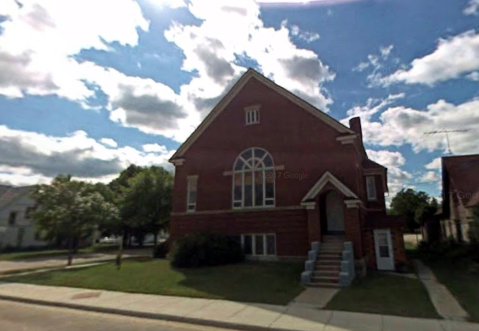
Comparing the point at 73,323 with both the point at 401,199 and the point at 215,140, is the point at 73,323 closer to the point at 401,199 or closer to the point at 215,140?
the point at 215,140

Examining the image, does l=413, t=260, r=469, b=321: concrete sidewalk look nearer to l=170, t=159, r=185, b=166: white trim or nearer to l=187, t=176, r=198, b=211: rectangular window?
l=187, t=176, r=198, b=211: rectangular window

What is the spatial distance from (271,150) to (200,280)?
9.14 meters

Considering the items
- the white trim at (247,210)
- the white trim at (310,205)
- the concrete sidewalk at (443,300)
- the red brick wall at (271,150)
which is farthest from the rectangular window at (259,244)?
the concrete sidewalk at (443,300)

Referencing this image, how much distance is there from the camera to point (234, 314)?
8.88 metres

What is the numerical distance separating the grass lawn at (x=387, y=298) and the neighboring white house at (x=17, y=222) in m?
38.7

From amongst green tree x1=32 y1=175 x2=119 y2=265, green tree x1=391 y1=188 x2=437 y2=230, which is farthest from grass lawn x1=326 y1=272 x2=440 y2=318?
green tree x1=391 y1=188 x2=437 y2=230

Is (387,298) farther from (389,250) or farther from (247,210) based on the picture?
(247,210)

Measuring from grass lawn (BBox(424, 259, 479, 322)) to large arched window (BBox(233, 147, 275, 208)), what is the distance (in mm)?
9463

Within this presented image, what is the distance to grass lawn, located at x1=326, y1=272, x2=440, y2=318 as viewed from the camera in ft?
29.9

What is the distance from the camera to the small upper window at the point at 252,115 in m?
20.4

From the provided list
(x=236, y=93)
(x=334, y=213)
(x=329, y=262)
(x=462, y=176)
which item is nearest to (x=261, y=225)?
(x=334, y=213)

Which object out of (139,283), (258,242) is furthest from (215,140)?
(139,283)

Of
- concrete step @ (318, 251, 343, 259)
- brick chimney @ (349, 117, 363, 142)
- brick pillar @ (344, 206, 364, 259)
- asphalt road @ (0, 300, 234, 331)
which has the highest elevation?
brick chimney @ (349, 117, 363, 142)

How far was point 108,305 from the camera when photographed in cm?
1022
